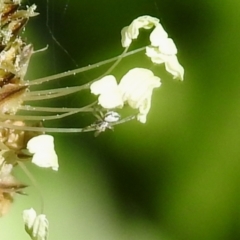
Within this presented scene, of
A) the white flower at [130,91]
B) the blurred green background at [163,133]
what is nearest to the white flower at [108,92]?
the white flower at [130,91]

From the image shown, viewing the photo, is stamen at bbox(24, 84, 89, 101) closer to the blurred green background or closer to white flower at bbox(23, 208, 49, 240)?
white flower at bbox(23, 208, 49, 240)

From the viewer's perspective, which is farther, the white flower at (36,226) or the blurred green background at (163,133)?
the blurred green background at (163,133)

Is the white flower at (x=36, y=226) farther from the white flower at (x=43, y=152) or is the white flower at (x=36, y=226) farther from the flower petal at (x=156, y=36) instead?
the flower petal at (x=156, y=36)

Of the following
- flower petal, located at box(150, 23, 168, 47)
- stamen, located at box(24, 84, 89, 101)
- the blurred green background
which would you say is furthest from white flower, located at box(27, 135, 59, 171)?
the blurred green background

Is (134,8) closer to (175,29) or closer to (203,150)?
(175,29)

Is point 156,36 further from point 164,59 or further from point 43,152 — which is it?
point 43,152

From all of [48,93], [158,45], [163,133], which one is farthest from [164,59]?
[163,133]
